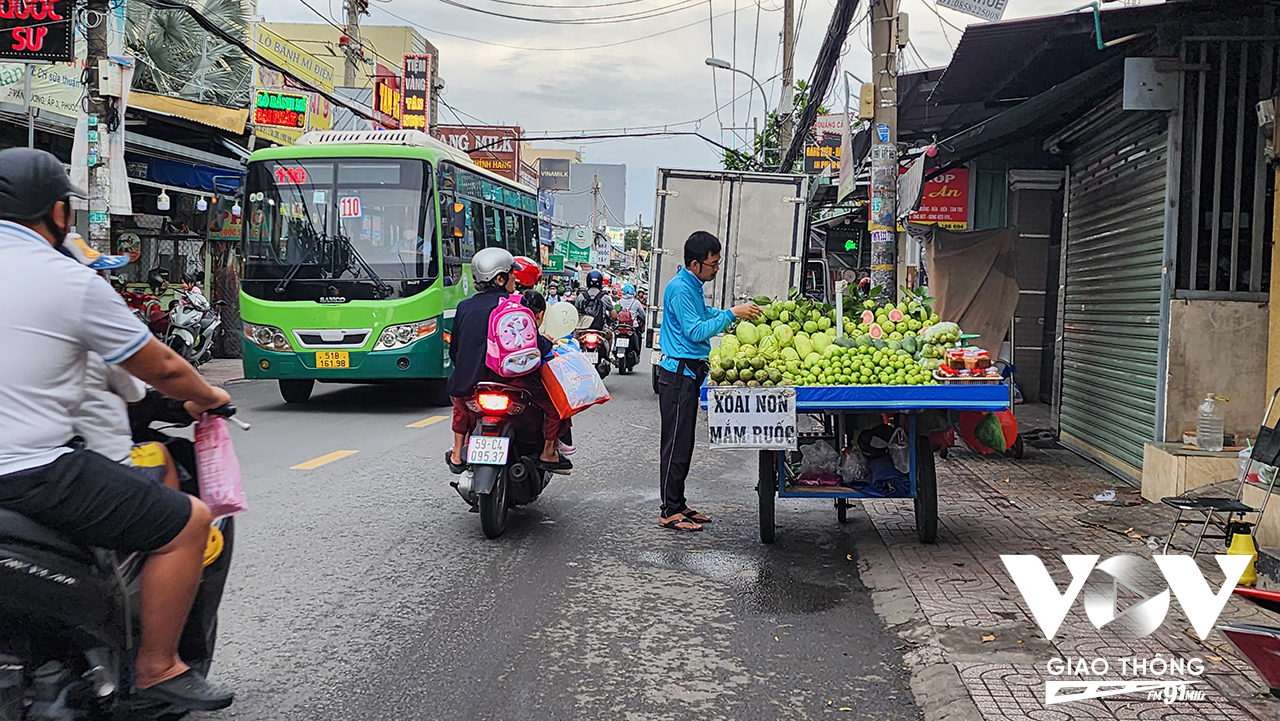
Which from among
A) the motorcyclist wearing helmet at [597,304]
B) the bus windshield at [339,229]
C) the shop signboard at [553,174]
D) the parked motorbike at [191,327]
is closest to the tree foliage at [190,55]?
the parked motorbike at [191,327]

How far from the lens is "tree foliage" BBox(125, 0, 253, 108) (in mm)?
21516

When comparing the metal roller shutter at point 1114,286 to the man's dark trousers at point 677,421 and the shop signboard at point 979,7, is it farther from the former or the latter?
the man's dark trousers at point 677,421

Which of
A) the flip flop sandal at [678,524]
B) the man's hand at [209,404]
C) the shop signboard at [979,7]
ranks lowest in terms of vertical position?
the flip flop sandal at [678,524]

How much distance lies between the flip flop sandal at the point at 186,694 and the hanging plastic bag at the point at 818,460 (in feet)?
13.6

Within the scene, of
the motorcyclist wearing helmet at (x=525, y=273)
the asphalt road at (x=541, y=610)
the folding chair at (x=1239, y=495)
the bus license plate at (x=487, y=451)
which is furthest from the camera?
the motorcyclist wearing helmet at (x=525, y=273)

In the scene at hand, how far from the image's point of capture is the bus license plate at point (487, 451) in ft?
21.2

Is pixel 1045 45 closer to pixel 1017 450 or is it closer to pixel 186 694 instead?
pixel 1017 450

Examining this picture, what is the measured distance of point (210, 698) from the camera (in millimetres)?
3375

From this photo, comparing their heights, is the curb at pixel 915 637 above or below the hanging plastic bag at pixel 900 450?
below

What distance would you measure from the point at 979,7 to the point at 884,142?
2268 mm

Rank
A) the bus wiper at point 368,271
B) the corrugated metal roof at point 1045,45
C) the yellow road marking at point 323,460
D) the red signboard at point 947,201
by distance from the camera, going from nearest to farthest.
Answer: the corrugated metal roof at point 1045,45
the yellow road marking at point 323,460
the bus wiper at point 368,271
the red signboard at point 947,201

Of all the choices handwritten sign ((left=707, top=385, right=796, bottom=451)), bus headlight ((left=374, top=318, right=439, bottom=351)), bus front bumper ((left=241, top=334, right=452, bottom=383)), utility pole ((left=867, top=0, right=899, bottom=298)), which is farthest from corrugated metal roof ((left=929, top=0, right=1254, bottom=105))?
bus front bumper ((left=241, top=334, right=452, bottom=383))

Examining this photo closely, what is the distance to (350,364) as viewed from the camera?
13008 millimetres

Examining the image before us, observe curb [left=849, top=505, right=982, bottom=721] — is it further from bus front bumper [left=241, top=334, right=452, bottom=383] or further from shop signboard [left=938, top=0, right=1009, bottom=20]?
bus front bumper [left=241, top=334, right=452, bottom=383]
